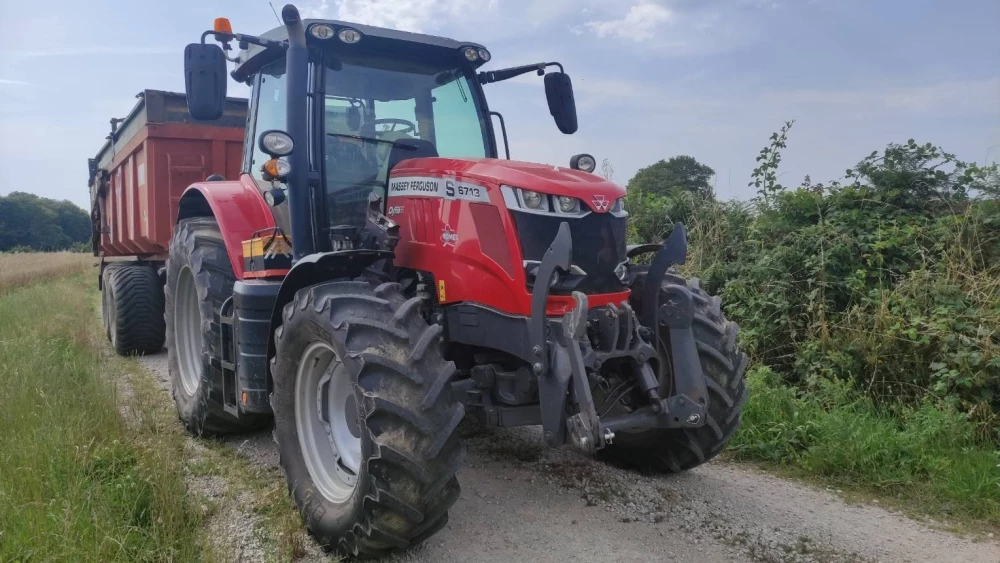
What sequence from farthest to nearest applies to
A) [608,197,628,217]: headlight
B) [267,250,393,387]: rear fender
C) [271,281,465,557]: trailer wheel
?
[608,197,628,217]: headlight
[267,250,393,387]: rear fender
[271,281,465,557]: trailer wheel

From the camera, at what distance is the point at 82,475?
3.72 meters

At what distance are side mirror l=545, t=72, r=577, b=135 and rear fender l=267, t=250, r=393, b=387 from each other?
1623mm

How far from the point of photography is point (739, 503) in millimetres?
4031

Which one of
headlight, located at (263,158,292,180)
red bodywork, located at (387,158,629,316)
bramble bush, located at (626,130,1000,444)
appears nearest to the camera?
red bodywork, located at (387,158,629,316)

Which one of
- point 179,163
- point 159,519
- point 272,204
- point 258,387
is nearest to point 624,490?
point 258,387

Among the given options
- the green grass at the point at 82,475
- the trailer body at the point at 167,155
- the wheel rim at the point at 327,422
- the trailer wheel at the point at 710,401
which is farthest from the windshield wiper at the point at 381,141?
the trailer body at the point at 167,155

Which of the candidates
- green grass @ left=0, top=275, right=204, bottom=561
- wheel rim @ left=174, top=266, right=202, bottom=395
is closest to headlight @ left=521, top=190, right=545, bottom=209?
green grass @ left=0, top=275, right=204, bottom=561

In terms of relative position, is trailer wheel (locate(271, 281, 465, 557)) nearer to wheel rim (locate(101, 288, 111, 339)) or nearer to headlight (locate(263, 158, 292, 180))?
headlight (locate(263, 158, 292, 180))

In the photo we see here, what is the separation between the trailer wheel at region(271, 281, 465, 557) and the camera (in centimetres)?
293

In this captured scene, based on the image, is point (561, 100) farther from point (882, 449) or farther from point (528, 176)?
point (882, 449)

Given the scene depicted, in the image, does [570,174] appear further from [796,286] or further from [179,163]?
[179,163]

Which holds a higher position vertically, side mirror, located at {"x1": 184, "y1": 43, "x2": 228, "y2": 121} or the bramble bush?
side mirror, located at {"x1": 184, "y1": 43, "x2": 228, "y2": 121}

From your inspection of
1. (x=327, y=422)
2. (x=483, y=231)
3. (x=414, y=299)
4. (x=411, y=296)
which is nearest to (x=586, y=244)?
(x=483, y=231)

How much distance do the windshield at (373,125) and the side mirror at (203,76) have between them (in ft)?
1.81
